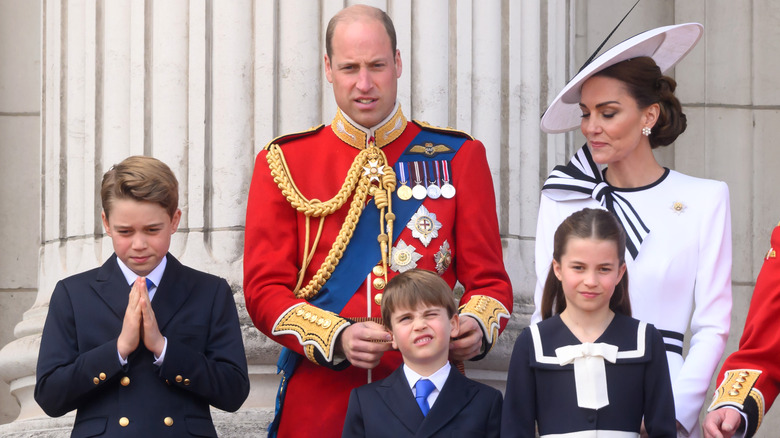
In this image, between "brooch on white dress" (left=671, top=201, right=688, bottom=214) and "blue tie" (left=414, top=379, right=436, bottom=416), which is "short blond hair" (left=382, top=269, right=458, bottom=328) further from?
"brooch on white dress" (left=671, top=201, right=688, bottom=214)

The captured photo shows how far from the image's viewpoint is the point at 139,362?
13.5 feet

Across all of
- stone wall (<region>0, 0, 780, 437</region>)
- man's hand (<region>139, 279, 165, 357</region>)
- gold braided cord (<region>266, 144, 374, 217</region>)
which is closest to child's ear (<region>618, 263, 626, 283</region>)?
gold braided cord (<region>266, 144, 374, 217</region>)

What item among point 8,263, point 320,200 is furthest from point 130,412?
point 8,263

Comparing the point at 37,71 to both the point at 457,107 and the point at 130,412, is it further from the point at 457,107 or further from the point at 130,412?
the point at 130,412

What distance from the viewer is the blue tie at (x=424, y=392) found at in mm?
4121

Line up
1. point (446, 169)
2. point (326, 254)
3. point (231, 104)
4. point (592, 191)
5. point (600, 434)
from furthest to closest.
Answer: point (231, 104)
point (446, 169)
point (326, 254)
point (592, 191)
point (600, 434)

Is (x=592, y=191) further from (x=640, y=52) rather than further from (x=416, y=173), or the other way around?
(x=416, y=173)

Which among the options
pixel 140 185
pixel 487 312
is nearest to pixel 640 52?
pixel 487 312

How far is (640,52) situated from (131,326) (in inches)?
70.5

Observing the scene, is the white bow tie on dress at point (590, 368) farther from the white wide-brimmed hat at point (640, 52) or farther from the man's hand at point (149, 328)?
the man's hand at point (149, 328)

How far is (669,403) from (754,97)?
3.61 metres

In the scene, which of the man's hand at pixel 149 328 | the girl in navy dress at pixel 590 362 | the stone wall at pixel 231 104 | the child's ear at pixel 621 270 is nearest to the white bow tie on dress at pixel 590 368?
the girl in navy dress at pixel 590 362

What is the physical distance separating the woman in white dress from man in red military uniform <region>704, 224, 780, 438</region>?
0.08 m

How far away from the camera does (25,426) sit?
5527mm
